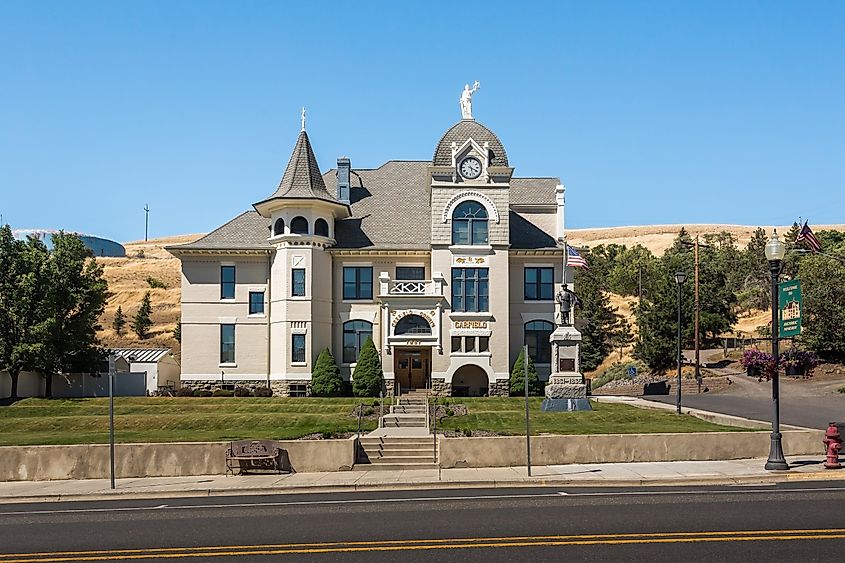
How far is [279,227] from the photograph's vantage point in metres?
47.6

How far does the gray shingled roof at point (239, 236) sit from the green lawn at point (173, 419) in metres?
8.89

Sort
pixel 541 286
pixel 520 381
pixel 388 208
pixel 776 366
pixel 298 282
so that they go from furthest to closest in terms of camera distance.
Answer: pixel 388 208 → pixel 541 286 → pixel 298 282 → pixel 520 381 → pixel 776 366

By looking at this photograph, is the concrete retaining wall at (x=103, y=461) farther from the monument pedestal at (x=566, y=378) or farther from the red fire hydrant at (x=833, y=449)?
the monument pedestal at (x=566, y=378)

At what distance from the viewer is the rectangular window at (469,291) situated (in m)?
47.1

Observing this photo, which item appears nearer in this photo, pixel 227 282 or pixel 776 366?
pixel 776 366

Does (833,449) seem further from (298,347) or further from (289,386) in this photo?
(289,386)

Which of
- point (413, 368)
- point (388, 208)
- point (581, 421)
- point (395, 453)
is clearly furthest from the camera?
point (388, 208)

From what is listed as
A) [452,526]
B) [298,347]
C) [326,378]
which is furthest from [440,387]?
[452,526]

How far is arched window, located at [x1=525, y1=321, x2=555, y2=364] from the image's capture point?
1893 inches

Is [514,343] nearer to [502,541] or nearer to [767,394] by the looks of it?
[767,394]

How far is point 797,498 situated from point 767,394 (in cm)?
3139

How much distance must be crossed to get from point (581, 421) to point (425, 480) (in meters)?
12.6

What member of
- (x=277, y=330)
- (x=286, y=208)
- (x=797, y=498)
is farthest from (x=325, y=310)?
(x=797, y=498)

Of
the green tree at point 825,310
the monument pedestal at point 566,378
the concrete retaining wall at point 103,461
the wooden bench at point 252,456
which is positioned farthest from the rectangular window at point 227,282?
the green tree at point 825,310
